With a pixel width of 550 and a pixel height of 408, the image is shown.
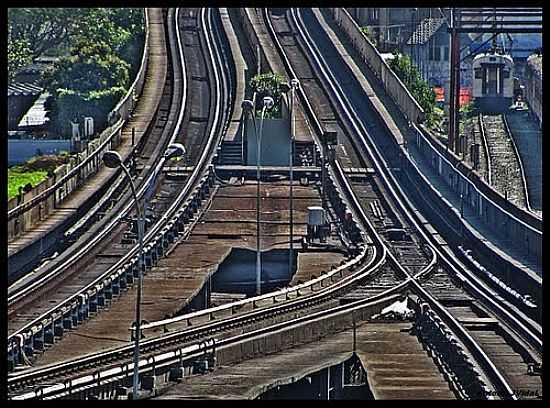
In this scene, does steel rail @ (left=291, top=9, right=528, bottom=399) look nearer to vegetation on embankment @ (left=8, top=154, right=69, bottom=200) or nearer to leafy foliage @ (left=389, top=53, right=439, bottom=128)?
leafy foliage @ (left=389, top=53, right=439, bottom=128)

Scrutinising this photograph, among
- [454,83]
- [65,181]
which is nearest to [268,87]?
[454,83]

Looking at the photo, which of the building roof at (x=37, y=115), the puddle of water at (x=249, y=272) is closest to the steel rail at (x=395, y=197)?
the puddle of water at (x=249, y=272)

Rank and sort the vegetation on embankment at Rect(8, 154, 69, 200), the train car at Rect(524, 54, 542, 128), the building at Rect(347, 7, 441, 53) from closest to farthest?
the vegetation on embankment at Rect(8, 154, 69, 200) < the train car at Rect(524, 54, 542, 128) < the building at Rect(347, 7, 441, 53)

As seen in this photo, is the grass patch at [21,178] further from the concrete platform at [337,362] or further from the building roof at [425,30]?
the building roof at [425,30]

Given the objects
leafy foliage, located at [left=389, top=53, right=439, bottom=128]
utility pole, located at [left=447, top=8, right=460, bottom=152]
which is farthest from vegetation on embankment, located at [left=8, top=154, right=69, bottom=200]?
leafy foliage, located at [left=389, top=53, right=439, bottom=128]

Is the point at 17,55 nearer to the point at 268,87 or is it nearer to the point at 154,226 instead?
the point at 268,87

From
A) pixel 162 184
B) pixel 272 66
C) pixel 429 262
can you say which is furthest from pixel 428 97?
pixel 429 262
